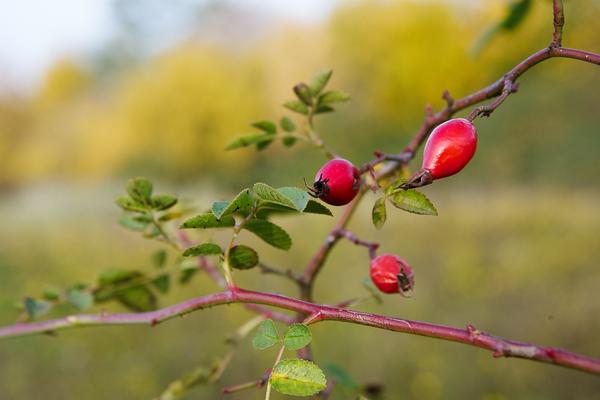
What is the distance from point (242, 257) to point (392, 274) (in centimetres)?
12

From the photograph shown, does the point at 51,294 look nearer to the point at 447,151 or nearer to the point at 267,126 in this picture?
the point at 267,126

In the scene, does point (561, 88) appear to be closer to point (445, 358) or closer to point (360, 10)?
point (360, 10)

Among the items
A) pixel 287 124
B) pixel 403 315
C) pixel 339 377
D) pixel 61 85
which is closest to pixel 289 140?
pixel 287 124

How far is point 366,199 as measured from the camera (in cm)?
699

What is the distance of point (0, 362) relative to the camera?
115 inches

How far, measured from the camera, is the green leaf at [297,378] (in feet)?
1.10

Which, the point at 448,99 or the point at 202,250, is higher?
the point at 448,99

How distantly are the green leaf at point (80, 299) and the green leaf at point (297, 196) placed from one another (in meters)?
0.33

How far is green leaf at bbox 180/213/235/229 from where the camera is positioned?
1.22 ft

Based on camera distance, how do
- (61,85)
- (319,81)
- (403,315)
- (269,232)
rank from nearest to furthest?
(269,232)
(319,81)
(403,315)
(61,85)

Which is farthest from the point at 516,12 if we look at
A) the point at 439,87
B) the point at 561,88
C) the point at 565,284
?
the point at 439,87

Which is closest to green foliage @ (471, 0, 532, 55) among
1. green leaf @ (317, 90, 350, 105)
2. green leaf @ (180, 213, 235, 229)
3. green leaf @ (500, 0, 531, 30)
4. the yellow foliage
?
green leaf @ (500, 0, 531, 30)

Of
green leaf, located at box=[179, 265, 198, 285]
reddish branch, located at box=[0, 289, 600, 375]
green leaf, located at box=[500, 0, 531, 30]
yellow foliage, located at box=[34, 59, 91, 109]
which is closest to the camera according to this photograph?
reddish branch, located at box=[0, 289, 600, 375]

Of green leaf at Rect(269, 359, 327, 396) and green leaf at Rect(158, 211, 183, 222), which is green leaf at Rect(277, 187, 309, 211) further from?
green leaf at Rect(158, 211, 183, 222)
